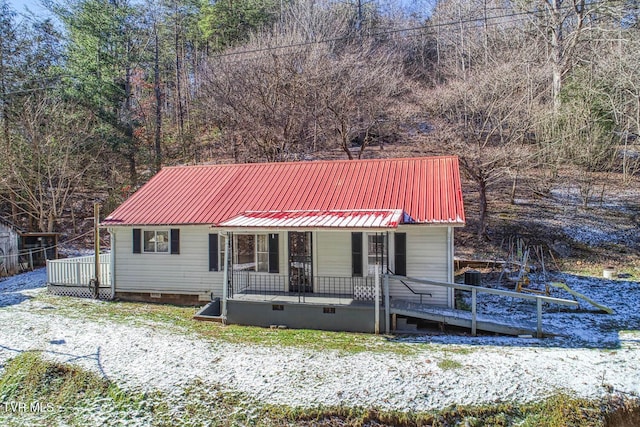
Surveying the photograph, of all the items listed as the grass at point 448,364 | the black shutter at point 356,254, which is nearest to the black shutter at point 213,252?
the black shutter at point 356,254

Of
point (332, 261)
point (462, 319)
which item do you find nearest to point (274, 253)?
point (332, 261)

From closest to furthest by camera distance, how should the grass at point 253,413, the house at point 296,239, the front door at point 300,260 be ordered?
the grass at point 253,413 → the house at point 296,239 → the front door at point 300,260

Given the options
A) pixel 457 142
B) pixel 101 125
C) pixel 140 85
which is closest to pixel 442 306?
pixel 457 142

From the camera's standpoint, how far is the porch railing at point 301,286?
1147cm

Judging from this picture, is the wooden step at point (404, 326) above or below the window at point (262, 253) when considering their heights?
below

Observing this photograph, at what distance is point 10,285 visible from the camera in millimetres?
16219

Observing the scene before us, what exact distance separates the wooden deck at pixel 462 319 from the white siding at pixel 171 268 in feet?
19.1

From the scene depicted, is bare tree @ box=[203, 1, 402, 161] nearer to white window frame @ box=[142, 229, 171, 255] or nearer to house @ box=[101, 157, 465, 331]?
house @ box=[101, 157, 465, 331]

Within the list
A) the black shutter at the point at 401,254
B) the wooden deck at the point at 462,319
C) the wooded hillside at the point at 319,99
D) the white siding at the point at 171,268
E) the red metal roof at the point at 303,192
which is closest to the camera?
the wooden deck at the point at 462,319

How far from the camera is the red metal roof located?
12.5 metres

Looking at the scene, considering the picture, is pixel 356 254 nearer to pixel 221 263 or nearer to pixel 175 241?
pixel 221 263

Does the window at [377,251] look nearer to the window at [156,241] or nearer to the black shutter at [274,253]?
the black shutter at [274,253]

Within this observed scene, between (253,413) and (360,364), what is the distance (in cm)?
237

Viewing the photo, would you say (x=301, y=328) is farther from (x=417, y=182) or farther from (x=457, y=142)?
(x=457, y=142)
